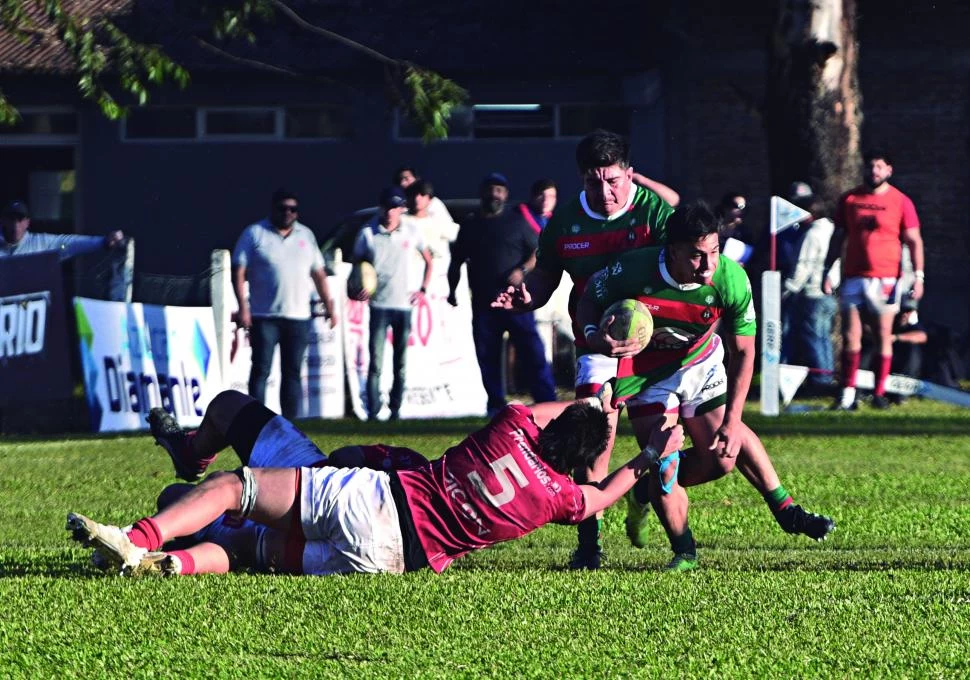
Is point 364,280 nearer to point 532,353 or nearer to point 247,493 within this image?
point 532,353

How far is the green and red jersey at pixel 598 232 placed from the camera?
840 centimetres

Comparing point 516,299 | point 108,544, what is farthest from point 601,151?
point 108,544

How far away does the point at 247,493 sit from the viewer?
7266 millimetres

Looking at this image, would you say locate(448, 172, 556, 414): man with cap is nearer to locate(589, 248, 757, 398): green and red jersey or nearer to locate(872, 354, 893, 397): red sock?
locate(872, 354, 893, 397): red sock

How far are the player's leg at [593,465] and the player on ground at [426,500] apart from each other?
437 mm

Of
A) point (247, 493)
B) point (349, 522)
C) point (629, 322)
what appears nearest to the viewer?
point (247, 493)

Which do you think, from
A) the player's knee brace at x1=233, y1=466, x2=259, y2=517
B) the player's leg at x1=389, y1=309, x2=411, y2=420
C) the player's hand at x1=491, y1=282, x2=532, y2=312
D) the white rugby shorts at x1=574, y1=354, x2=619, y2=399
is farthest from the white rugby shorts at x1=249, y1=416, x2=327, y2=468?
the player's leg at x1=389, y1=309, x2=411, y2=420

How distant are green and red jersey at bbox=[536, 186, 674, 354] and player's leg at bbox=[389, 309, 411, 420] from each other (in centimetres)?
778

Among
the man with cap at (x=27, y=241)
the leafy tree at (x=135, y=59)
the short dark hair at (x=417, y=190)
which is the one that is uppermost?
the leafy tree at (x=135, y=59)

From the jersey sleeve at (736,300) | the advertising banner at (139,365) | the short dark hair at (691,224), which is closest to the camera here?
the short dark hair at (691,224)

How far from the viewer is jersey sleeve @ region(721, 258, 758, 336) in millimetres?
8000

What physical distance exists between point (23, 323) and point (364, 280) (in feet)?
9.78

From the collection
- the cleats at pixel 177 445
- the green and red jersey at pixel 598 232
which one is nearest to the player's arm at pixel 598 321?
the green and red jersey at pixel 598 232

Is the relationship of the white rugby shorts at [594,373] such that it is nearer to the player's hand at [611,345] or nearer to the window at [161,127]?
the player's hand at [611,345]
